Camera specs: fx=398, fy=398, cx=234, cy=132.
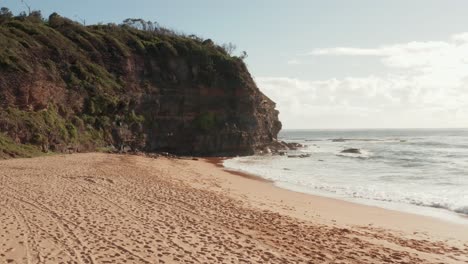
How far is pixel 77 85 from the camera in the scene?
41656 mm

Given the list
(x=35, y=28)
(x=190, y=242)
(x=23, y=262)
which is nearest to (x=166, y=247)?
(x=190, y=242)

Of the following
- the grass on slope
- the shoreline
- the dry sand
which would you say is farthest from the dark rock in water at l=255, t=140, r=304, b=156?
the dry sand

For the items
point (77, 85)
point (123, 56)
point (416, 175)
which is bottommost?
point (416, 175)

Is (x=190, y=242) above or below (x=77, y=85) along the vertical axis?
below

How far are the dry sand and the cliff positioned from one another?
16557 mm

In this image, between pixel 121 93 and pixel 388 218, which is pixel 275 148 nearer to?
pixel 121 93

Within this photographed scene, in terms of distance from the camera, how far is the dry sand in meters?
9.23

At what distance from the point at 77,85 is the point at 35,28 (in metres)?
8.75

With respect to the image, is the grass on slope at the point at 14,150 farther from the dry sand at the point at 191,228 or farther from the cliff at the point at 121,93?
the dry sand at the point at 191,228

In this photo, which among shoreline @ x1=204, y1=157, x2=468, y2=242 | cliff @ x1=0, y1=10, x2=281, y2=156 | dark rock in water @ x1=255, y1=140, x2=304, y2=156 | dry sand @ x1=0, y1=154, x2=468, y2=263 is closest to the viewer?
dry sand @ x1=0, y1=154, x2=468, y2=263

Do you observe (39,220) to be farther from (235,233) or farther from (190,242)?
(235,233)

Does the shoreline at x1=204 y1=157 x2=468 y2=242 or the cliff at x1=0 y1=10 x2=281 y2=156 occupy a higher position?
the cliff at x1=0 y1=10 x2=281 y2=156

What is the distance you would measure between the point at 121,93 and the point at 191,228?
37.6 m

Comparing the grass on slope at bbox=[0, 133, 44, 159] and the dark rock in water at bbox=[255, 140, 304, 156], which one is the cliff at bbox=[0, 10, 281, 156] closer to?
the grass on slope at bbox=[0, 133, 44, 159]
